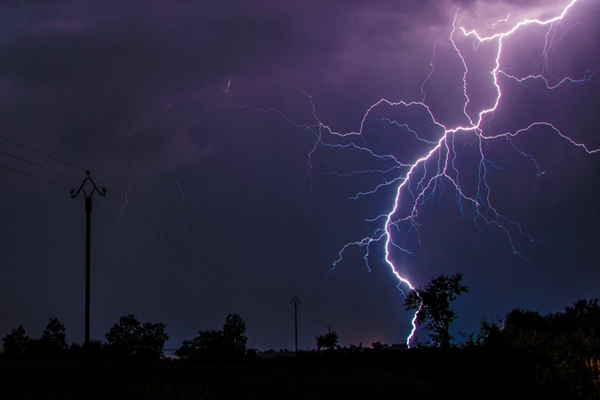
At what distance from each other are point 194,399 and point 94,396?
3742 mm

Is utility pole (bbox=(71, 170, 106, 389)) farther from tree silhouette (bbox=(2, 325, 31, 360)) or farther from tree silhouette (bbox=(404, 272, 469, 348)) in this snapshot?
tree silhouette (bbox=(2, 325, 31, 360))

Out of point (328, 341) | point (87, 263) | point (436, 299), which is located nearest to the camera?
point (87, 263)

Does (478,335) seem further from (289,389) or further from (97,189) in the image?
(97,189)

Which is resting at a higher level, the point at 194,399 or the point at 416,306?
the point at 416,306

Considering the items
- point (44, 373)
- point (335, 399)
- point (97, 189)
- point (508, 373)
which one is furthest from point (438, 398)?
point (44, 373)

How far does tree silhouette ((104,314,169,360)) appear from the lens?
2805 inches

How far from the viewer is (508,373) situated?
12.0m

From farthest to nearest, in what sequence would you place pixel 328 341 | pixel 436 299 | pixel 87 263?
pixel 328 341
pixel 436 299
pixel 87 263

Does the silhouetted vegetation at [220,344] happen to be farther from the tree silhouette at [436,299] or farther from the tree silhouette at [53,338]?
the tree silhouette at [436,299]

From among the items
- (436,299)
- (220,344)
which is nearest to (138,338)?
(220,344)

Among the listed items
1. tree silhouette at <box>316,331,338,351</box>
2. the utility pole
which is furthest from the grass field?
tree silhouette at <box>316,331,338,351</box>

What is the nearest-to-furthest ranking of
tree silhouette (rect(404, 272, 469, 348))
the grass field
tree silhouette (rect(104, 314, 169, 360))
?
1. the grass field
2. tree silhouette (rect(404, 272, 469, 348))
3. tree silhouette (rect(104, 314, 169, 360))

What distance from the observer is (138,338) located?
73000 mm

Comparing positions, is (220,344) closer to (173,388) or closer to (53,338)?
(53,338)
